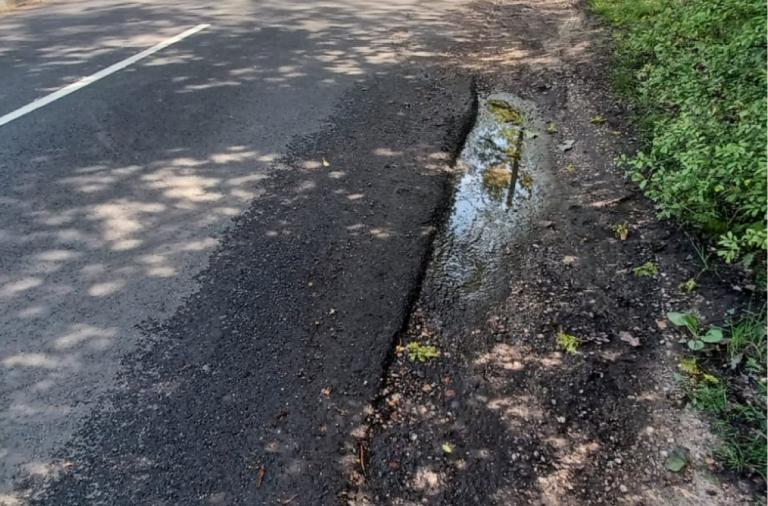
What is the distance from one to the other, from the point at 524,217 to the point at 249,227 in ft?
6.56

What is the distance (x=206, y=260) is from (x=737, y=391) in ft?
9.91

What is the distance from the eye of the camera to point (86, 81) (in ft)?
20.6

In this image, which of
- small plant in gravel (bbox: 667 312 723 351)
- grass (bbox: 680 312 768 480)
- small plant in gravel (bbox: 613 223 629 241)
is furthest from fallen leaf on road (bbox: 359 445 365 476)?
small plant in gravel (bbox: 613 223 629 241)

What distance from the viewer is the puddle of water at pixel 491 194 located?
3.66m

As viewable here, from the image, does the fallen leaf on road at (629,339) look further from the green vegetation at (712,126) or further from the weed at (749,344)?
the green vegetation at (712,126)

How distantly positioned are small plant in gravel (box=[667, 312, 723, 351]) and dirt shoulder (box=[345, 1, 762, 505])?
7 centimetres

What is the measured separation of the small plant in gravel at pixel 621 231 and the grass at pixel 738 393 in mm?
994

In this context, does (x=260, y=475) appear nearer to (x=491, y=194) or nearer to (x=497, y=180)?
(x=491, y=194)

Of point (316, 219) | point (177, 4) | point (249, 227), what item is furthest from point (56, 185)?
point (177, 4)

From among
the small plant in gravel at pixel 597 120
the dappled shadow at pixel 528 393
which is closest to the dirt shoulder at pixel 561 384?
the dappled shadow at pixel 528 393

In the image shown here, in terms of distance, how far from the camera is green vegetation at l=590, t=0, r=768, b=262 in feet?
10.3

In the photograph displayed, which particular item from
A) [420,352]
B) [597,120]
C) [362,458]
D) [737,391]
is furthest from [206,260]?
[597,120]

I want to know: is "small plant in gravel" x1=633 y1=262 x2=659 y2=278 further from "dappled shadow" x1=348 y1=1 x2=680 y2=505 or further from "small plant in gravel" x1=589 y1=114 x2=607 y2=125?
"small plant in gravel" x1=589 y1=114 x2=607 y2=125

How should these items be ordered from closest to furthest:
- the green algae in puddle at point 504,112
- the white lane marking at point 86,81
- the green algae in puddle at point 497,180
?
the green algae in puddle at point 497,180 → the white lane marking at point 86,81 → the green algae in puddle at point 504,112
